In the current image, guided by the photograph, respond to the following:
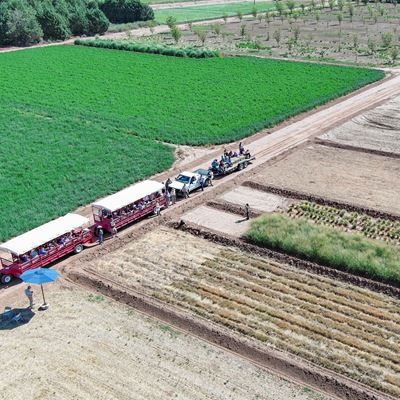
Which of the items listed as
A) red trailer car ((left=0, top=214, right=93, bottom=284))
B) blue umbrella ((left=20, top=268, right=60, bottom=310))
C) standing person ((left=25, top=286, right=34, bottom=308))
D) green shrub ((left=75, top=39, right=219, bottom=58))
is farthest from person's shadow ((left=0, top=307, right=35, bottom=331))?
green shrub ((left=75, top=39, right=219, bottom=58))

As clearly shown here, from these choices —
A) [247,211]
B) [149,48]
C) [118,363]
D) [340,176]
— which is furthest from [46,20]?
[118,363]

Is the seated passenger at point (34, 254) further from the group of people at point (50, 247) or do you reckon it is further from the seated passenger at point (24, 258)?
the seated passenger at point (24, 258)

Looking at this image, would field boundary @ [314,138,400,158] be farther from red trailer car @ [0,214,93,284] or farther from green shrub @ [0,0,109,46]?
green shrub @ [0,0,109,46]

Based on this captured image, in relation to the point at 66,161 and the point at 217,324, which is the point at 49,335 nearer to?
the point at 217,324

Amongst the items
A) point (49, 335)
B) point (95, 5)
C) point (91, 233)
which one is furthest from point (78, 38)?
point (49, 335)

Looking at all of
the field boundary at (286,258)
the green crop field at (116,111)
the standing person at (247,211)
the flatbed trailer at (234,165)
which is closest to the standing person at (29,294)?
the green crop field at (116,111)

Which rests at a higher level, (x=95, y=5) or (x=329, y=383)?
(x=95, y=5)
